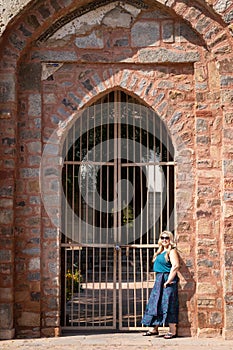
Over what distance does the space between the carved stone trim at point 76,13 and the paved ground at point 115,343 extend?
11.7ft

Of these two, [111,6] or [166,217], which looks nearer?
[111,6]

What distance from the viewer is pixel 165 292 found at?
23.2 feet

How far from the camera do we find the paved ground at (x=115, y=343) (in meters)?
6.55

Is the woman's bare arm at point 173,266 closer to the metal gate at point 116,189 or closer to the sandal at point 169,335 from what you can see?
the metal gate at point 116,189

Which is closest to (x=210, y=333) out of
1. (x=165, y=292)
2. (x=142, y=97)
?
(x=165, y=292)

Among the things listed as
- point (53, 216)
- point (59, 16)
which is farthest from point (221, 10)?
point (53, 216)

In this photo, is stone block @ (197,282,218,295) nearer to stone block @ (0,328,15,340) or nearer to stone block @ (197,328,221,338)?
stone block @ (197,328,221,338)

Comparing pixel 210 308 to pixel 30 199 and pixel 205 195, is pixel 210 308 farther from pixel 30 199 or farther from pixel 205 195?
pixel 30 199

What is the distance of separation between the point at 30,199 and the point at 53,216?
0.34m

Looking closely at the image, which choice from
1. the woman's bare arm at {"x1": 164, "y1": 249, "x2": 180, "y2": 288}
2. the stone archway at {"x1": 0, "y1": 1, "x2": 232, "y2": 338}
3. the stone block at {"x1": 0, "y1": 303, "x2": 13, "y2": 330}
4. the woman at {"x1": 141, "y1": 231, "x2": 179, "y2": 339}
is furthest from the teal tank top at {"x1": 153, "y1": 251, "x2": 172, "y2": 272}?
the stone block at {"x1": 0, "y1": 303, "x2": 13, "y2": 330}

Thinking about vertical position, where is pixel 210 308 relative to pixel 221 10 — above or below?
below

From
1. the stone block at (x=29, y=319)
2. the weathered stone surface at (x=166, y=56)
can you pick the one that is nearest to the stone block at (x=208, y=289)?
the stone block at (x=29, y=319)

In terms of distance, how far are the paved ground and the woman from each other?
0.62ft

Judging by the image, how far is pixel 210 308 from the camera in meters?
7.05
